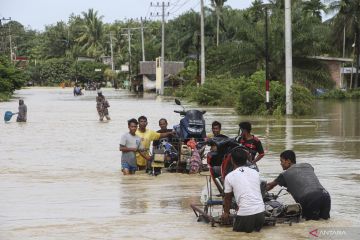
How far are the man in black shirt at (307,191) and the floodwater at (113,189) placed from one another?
0.15 metres

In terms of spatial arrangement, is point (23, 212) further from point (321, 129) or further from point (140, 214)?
point (321, 129)

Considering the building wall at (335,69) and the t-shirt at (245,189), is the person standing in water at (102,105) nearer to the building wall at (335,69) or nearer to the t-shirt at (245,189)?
the t-shirt at (245,189)

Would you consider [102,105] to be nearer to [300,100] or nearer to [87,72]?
[300,100]

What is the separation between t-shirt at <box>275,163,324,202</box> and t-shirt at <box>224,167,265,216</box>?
32.8 inches

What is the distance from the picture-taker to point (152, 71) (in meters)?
105

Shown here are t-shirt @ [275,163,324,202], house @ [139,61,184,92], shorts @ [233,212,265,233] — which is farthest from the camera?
house @ [139,61,184,92]

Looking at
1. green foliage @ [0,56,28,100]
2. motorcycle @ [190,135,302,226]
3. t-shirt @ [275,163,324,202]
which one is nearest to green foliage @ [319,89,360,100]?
green foliage @ [0,56,28,100]

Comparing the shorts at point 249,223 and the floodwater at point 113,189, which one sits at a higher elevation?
the shorts at point 249,223

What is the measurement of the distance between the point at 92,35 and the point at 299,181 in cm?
13931

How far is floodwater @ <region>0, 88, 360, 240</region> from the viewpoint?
1071 centimetres

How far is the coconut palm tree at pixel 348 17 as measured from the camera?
77750 millimetres

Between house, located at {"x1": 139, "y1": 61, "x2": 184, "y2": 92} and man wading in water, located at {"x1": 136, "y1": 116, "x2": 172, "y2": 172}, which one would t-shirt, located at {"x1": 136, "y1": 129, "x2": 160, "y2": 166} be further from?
house, located at {"x1": 139, "y1": 61, "x2": 184, "y2": 92}

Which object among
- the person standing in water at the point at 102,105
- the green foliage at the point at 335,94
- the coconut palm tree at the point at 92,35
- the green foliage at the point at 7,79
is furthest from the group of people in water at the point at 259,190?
the coconut palm tree at the point at 92,35

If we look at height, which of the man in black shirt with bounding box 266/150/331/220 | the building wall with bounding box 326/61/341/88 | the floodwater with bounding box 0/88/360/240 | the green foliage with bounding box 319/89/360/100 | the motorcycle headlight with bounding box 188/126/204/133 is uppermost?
the building wall with bounding box 326/61/341/88
